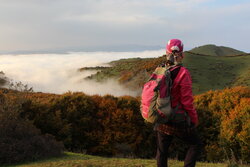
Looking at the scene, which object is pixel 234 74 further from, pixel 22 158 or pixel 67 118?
pixel 22 158

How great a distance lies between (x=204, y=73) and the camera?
134 ft

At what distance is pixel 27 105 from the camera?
38.3 feet

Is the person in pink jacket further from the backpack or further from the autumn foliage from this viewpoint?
the autumn foliage

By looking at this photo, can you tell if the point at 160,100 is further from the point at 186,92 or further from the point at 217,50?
the point at 217,50

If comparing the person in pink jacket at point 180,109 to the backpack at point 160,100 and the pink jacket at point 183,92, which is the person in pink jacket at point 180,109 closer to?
the pink jacket at point 183,92

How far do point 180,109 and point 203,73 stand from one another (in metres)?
37.8

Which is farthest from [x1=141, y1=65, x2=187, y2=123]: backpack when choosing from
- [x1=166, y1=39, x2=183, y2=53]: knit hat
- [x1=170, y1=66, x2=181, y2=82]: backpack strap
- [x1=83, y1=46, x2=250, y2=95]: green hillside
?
[x1=83, y1=46, x2=250, y2=95]: green hillside

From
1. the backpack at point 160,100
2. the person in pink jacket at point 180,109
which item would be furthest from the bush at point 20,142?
the backpack at point 160,100

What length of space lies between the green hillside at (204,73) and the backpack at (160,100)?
29.3 meters

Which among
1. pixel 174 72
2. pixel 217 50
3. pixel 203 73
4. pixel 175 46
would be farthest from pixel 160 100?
pixel 217 50

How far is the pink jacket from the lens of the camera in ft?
14.5

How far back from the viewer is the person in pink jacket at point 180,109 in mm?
4441

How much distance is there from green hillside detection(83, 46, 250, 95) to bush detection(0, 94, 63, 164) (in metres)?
25.0

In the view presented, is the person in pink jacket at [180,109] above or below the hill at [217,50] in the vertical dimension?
below
